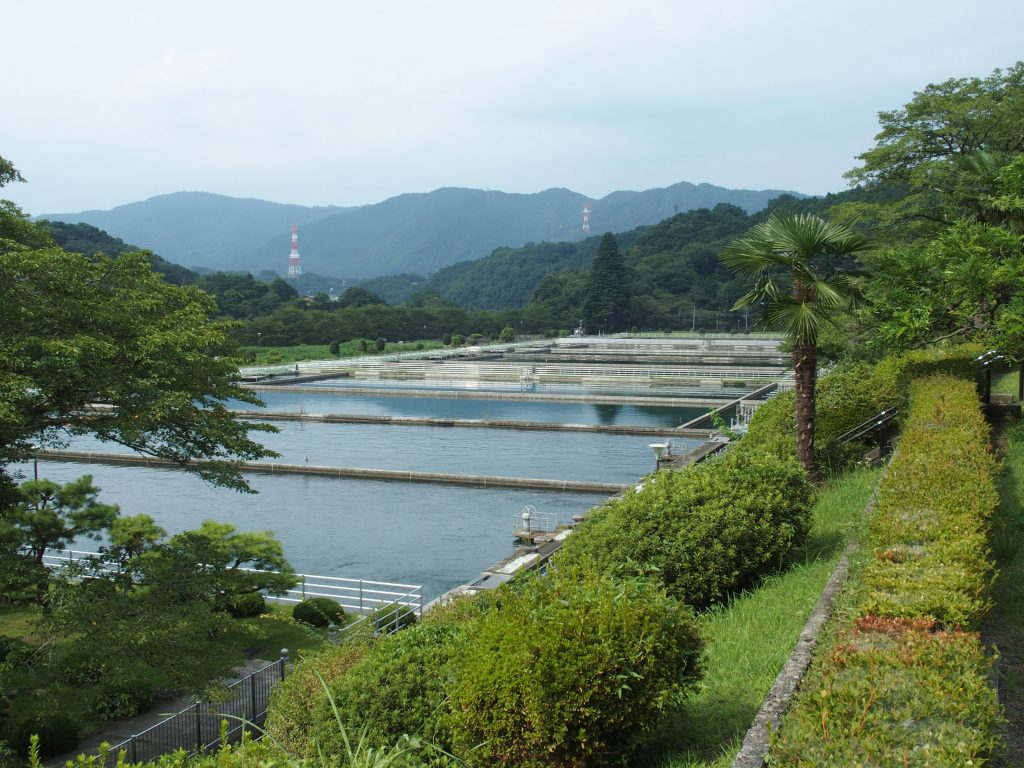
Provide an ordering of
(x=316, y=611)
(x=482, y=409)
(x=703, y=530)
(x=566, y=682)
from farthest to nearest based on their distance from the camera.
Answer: (x=482, y=409) → (x=316, y=611) → (x=703, y=530) → (x=566, y=682)

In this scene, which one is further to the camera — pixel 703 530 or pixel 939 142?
pixel 939 142

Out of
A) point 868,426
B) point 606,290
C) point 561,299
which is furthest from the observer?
point 561,299

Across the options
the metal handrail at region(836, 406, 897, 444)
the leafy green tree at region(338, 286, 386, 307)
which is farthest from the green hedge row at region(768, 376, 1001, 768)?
the leafy green tree at region(338, 286, 386, 307)

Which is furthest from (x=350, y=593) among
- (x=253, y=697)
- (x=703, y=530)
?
(x=703, y=530)

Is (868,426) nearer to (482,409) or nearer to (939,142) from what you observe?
(939,142)

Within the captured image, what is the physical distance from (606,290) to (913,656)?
312 ft

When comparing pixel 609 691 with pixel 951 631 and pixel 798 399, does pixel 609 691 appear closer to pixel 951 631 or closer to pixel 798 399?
pixel 951 631

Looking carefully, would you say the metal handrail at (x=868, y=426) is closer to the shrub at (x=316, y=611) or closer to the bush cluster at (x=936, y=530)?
the bush cluster at (x=936, y=530)

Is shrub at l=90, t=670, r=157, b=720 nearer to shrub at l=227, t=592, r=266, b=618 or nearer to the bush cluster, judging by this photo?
shrub at l=227, t=592, r=266, b=618

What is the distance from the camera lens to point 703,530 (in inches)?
251

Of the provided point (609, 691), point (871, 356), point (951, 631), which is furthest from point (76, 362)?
point (871, 356)

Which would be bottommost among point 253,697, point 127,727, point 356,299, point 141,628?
point 127,727

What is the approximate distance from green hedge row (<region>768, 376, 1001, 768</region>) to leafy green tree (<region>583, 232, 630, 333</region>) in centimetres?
9199

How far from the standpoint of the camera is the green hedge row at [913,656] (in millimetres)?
2850
